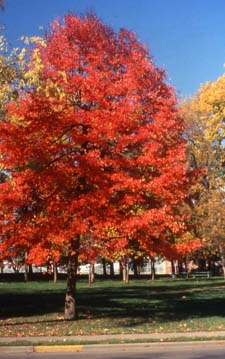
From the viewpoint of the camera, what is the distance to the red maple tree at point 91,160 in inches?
698

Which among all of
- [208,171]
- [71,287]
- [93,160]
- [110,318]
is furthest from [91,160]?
[208,171]

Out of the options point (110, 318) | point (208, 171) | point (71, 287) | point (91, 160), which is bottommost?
point (110, 318)

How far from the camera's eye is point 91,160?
1766cm

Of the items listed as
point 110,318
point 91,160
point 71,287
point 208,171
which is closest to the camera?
point 91,160

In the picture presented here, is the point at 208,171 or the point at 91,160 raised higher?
the point at 208,171

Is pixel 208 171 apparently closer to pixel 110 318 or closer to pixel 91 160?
pixel 110 318

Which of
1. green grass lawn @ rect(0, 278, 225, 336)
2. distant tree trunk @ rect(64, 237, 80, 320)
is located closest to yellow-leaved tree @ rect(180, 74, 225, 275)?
green grass lawn @ rect(0, 278, 225, 336)

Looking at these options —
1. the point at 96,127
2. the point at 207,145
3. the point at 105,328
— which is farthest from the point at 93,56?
the point at 207,145

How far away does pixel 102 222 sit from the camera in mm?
17672

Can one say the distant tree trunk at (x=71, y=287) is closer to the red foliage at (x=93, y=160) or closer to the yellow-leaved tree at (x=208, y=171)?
the red foliage at (x=93, y=160)

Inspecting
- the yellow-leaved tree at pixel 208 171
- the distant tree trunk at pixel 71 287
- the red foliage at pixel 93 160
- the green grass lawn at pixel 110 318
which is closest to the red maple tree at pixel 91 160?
the red foliage at pixel 93 160

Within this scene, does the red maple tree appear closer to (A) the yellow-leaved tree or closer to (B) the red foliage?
(B) the red foliage

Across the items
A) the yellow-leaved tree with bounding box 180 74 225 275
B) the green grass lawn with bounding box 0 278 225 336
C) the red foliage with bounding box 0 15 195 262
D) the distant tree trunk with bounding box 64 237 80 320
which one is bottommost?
the green grass lawn with bounding box 0 278 225 336

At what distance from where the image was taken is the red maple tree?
58.1 ft
